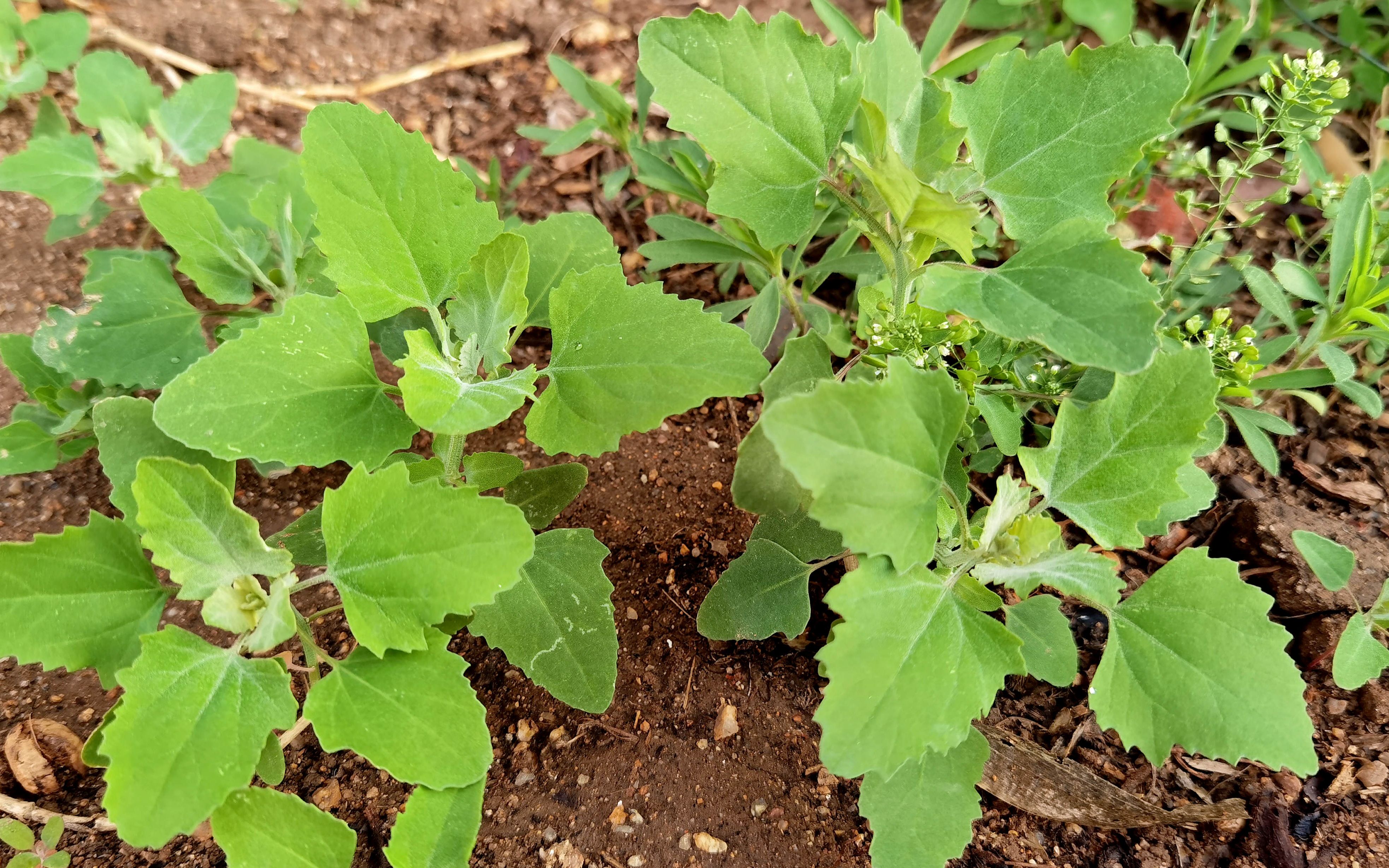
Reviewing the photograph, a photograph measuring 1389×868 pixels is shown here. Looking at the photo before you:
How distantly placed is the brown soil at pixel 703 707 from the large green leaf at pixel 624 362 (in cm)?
54

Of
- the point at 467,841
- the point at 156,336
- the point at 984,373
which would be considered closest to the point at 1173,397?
the point at 984,373

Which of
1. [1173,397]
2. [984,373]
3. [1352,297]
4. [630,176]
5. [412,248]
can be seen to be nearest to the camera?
[1173,397]

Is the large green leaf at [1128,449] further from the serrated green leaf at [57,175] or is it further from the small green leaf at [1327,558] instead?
the serrated green leaf at [57,175]

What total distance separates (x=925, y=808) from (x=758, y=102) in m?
1.35

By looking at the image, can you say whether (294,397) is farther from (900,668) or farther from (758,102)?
(900,668)

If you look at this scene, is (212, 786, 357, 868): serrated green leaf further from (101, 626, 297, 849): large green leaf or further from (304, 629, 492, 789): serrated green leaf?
(304, 629, 492, 789): serrated green leaf

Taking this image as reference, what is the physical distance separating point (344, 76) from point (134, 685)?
8.08ft

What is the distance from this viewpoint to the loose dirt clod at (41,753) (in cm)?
185

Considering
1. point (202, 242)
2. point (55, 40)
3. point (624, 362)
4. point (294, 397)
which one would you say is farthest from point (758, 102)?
point (55, 40)

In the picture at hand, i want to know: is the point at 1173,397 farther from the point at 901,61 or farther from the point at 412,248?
the point at 412,248

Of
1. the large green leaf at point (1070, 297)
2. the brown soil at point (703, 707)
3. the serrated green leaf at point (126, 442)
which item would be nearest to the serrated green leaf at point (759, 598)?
the brown soil at point (703, 707)

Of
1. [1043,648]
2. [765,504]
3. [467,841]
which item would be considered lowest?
[467,841]

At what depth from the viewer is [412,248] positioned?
6.11 ft

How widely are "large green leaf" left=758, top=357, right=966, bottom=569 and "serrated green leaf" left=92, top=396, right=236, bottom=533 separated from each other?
3.58 feet
